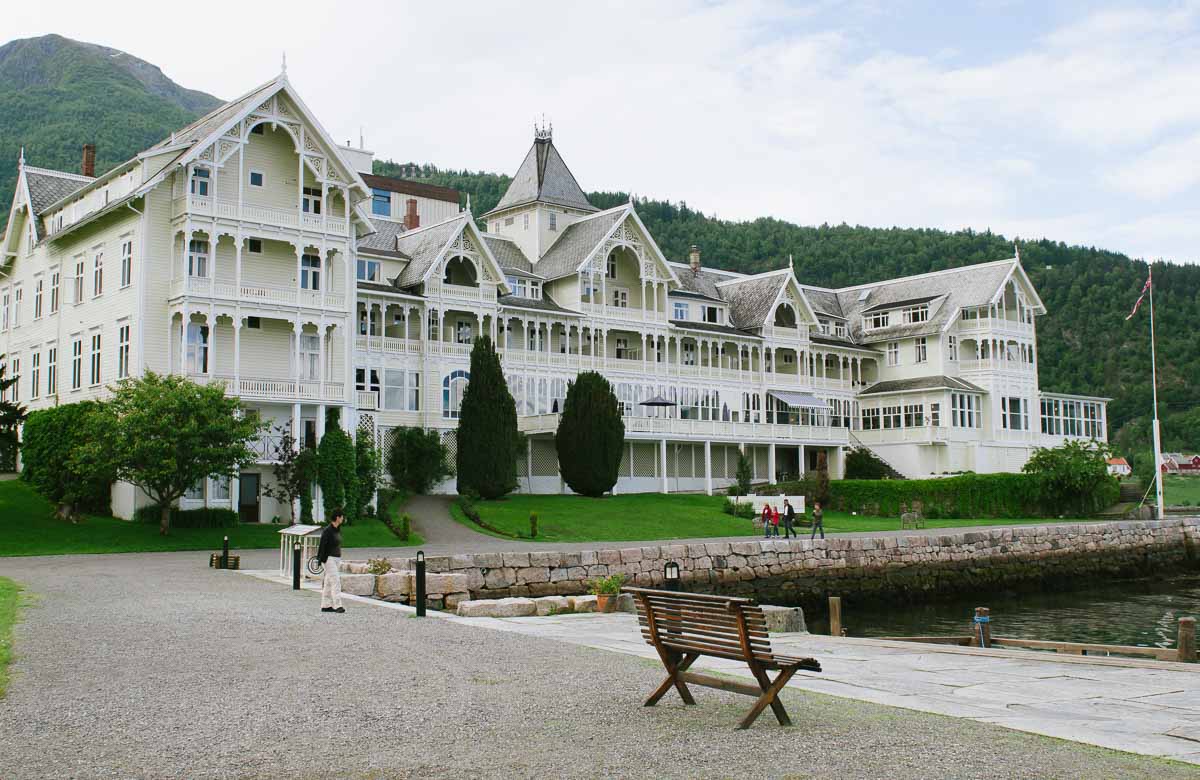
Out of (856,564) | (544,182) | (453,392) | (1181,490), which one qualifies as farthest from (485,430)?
(1181,490)

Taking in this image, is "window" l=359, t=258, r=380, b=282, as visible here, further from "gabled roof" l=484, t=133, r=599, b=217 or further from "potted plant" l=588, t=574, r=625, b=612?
"potted plant" l=588, t=574, r=625, b=612

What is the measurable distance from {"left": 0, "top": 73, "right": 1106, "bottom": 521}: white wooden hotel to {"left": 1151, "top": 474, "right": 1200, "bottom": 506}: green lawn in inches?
263

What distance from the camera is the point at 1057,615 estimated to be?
31422 mm

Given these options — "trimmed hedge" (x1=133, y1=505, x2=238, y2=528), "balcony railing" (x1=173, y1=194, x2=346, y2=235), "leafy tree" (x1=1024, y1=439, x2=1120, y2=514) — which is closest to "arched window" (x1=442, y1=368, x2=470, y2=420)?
"balcony railing" (x1=173, y1=194, x2=346, y2=235)

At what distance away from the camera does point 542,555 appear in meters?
28.0

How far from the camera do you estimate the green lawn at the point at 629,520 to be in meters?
41.8

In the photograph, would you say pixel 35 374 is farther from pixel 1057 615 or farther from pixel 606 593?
pixel 1057 615

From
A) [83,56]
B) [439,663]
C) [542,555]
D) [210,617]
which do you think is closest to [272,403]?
[542,555]

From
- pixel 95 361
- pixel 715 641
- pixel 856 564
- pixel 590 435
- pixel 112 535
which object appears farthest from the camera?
pixel 590 435

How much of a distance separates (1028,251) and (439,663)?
11344 cm

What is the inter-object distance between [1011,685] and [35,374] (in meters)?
47.0

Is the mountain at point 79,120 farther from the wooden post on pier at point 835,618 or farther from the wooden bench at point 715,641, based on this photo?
the wooden bench at point 715,641

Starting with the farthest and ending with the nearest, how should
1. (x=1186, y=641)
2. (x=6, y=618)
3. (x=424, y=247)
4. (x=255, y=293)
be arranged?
(x=424, y=247) < (x=255, y=293) < (x=1186, y=641) < (x=6, y=618)

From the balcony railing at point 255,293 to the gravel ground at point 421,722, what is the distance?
2815 cm
